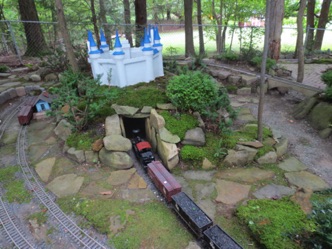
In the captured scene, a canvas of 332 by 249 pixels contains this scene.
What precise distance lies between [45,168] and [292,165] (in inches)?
156

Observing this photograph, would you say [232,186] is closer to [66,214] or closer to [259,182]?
[259,182]

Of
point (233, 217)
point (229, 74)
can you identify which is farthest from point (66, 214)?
point (229, 74)

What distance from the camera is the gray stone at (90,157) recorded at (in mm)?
3696

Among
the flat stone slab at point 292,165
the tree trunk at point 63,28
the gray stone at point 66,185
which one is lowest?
the flat stone slab at point 292,165

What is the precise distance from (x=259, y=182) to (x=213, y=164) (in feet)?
2.33

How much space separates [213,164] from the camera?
3590 millimetres

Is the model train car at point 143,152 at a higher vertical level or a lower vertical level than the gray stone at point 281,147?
higher

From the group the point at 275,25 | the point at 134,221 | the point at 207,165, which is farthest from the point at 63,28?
the point at 275,25

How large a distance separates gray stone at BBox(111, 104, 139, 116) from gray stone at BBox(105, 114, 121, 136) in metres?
0.12

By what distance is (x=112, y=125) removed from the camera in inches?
160

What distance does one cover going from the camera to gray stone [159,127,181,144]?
3.77 metres

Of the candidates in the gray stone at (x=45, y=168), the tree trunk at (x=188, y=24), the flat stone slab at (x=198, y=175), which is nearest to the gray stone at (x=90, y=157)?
the gray stone at (x=45, y=168)

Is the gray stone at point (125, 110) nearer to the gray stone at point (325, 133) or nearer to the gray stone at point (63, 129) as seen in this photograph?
the gray stone at point (63, 129)

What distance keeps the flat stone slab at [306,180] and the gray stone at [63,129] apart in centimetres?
378
